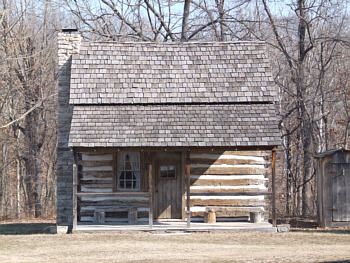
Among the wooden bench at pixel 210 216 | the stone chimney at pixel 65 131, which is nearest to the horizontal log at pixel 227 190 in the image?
the wooden bench at pixel 210 216

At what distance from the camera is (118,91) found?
66.2 feet

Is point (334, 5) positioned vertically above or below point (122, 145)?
above

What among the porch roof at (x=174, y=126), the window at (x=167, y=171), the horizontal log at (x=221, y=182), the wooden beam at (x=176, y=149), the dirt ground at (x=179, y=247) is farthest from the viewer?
the window at (x=167, y=171)

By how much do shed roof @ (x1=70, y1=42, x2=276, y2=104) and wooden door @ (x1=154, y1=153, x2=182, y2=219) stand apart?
1907 millimetres

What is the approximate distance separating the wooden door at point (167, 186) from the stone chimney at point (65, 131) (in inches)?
117

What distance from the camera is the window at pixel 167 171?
66.0ft

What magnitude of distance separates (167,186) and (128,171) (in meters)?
1.34

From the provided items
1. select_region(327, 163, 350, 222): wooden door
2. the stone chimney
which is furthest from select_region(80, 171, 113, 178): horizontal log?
select_region(327, 163, 350, 222): wooden door

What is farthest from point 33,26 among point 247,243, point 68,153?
point 247,243

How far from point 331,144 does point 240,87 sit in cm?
1253

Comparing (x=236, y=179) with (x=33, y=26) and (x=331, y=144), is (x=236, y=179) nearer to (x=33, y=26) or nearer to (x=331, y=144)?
(x=331, y=144)

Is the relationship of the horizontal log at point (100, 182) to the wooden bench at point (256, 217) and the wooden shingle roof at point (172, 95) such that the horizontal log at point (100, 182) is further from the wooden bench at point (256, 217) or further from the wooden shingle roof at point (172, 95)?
the wooden bench at point (256, 217)

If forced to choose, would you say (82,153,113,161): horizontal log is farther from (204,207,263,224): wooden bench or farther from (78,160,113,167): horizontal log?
(204,207,263,224): wooden bench

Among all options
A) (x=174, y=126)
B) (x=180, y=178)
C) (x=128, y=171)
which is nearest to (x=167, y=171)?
(x=180, y=178)
